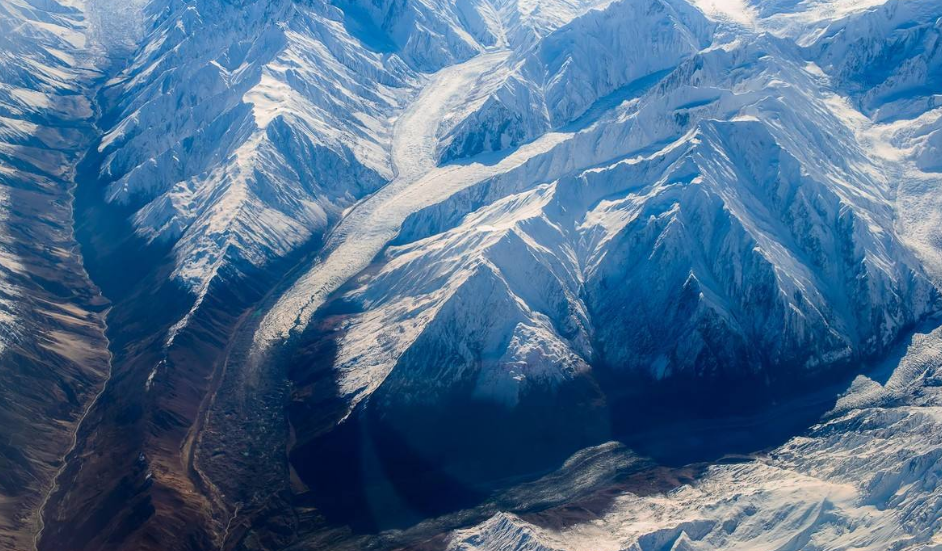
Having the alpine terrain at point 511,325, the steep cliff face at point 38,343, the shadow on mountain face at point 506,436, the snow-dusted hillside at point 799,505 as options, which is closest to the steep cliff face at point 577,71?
→ the alpine terrain at point 511,325

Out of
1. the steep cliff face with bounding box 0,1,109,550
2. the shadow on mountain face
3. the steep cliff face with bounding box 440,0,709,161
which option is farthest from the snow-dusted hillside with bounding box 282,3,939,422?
the steep cliff face with bounding box 440,0,709,161

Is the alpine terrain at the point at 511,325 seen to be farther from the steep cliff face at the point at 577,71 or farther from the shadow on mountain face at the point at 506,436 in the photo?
the steep cliff face at the point at 577,71

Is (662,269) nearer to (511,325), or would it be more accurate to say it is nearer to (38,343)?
(511,325)

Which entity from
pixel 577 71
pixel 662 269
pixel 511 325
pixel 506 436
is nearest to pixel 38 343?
pixel 511 325

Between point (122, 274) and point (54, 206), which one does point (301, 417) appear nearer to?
point (122, 274)

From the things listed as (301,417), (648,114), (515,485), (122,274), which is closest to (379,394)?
(301,417)

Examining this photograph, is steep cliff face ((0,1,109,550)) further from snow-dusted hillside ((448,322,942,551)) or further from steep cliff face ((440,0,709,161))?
steep cliff face ((440,0,709,161))
